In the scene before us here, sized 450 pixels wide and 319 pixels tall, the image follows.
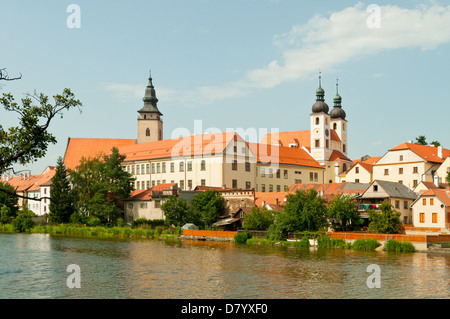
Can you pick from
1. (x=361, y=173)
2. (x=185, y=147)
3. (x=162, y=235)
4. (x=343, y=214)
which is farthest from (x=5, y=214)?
(x=361, y=173)

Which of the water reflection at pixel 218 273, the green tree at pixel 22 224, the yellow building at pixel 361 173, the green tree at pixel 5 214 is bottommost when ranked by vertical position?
the water reflection at pixel 218 273

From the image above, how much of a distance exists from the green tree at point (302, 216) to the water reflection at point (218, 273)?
17.9ft

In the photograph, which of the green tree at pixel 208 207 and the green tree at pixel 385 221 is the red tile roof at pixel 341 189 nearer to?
the green tree at pixel 385 221

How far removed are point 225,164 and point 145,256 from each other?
4504 cm

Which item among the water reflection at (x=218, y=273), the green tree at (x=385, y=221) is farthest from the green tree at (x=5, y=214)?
the green tree at (x=385, y=221)

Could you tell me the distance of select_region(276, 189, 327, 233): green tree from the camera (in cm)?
5322

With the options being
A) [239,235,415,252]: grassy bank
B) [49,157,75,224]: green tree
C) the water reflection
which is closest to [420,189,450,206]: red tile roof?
[239,235,415,252]: grassy bank

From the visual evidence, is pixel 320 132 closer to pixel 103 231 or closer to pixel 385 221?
pixel 103 231

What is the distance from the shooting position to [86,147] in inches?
4911

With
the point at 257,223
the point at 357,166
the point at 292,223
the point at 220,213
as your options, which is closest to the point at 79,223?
the point at 220,213

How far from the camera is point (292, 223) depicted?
53562mm

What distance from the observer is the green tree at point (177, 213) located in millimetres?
66875
